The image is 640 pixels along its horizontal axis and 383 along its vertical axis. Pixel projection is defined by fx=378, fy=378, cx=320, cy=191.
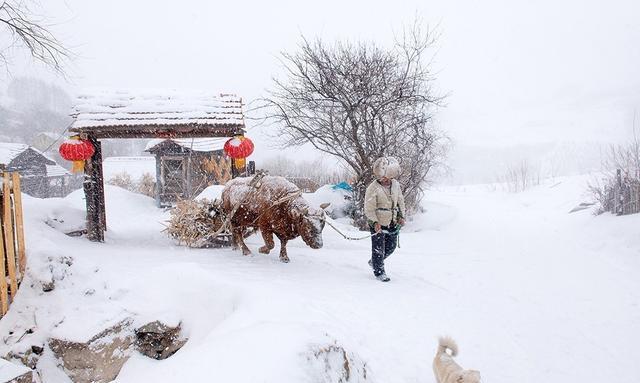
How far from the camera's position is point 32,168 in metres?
28.7

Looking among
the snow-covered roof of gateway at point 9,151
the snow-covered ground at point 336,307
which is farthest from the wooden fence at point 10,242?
the snow-covered roof of gateway at point 9,151

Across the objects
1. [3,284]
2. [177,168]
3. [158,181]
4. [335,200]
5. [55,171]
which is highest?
[177,168]

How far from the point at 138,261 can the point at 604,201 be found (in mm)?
14593

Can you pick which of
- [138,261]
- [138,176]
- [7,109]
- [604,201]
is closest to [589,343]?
[138,261]

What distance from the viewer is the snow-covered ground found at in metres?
3.21

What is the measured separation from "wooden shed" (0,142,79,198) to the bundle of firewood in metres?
25.3

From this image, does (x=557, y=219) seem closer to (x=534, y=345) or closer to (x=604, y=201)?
(x=604, y=201)

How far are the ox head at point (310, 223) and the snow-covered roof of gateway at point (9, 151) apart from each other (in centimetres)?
2835

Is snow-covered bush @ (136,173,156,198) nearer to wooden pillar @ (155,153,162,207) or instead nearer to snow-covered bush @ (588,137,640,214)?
wooden pillar @ (155,153,162,207)

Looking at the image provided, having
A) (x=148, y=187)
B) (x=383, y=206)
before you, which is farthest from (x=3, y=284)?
(x=148, y=187)

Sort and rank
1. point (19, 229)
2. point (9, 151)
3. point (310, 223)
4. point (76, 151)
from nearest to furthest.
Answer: point (19, 229) < point (310, 223) < point (76, 151) < point (9, 151)

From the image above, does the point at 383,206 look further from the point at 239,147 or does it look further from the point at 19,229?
the point at 19,229

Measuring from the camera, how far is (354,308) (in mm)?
4762

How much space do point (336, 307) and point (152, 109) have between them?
6.84 metres
